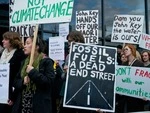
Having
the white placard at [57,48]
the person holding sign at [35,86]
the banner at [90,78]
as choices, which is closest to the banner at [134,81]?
the banner at [90,78]

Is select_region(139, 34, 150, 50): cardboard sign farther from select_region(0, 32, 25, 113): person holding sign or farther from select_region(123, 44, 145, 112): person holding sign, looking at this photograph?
select_region(0, 32, 25, 113): person holding sign

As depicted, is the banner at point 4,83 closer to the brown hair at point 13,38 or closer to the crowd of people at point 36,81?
the crowd of people at point 36,81

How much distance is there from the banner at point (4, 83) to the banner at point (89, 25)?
108 inches

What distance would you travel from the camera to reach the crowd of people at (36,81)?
4180mm

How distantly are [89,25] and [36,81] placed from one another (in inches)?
135

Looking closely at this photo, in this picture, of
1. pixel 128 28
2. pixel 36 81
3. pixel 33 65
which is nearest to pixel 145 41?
pixel 128 28

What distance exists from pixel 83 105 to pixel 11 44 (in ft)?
4.21

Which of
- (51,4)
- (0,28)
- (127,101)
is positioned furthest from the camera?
(0,28)

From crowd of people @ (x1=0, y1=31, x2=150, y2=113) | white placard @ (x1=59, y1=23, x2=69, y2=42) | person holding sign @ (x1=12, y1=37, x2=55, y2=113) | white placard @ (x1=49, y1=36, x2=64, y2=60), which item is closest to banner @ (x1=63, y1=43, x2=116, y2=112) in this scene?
crowd of people @ (x1=0, y1=31, x2=150, y2=113)

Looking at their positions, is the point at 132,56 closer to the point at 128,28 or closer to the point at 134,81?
the point at 134,81

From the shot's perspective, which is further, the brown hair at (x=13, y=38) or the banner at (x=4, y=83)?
the brown hair at (x=13, y=38)

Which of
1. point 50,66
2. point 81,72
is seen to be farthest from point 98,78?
point 50,66

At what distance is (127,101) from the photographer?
221 inches

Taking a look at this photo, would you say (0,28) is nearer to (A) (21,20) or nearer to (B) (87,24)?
(B) (87,24)
